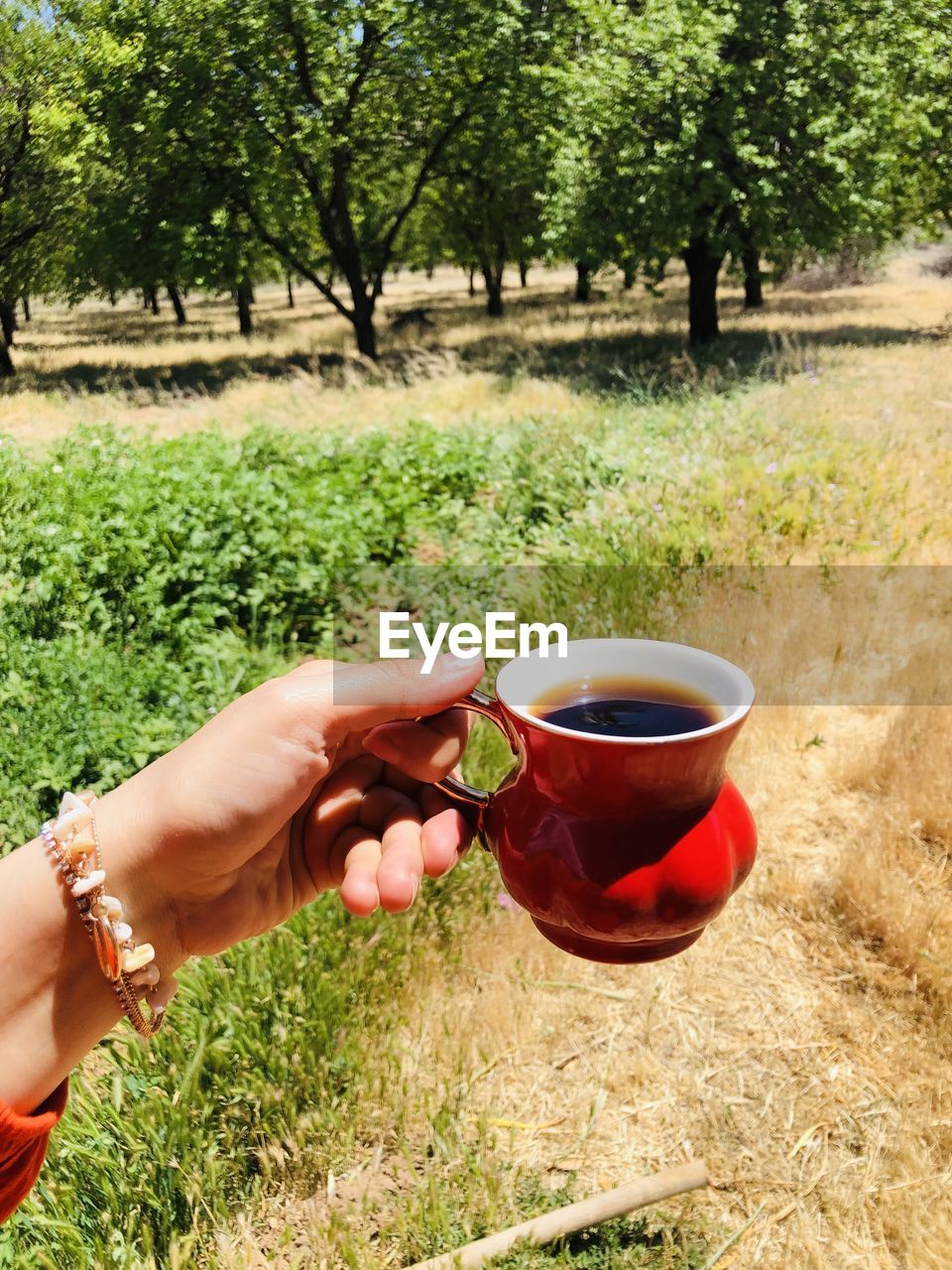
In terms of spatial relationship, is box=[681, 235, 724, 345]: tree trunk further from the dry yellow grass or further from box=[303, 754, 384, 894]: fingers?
box=[303, 754, 384, 894]: fingers

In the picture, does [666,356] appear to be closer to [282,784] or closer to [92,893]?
[282,784]

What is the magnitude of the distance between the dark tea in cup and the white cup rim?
2 centimetres

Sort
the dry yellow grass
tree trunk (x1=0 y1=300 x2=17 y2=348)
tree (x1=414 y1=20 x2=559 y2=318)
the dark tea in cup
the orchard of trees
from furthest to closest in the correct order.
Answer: tree trunk (x1=0 y1=300 x2=17 y2=348)
tree (x1=414 y1=20 x2=559 y2=318)
the orchard of trees
the dry yellow grass
the dark tea in cup

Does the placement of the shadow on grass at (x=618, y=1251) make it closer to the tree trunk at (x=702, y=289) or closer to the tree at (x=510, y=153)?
the tree at (x=510, y=153)

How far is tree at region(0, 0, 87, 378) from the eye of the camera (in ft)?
57.5

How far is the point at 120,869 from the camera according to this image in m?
1.38

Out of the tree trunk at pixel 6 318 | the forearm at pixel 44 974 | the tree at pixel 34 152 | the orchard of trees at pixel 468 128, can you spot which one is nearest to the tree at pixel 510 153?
the orchard of trees at pixel 468 128

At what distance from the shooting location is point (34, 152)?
1800 cm

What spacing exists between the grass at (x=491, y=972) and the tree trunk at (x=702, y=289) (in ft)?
31.1

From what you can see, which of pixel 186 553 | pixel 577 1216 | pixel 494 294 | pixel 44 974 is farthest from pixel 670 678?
pixel 494 294

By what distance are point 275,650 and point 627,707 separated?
4.04m

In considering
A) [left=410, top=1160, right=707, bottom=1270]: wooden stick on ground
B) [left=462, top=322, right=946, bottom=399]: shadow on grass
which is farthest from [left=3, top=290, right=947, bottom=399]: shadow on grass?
[left=410, top=1160, right=707, bottom=1270]: wooden stick on ground

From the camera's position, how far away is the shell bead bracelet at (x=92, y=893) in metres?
1.28

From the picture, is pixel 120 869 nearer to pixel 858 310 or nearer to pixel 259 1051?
pixel 259 1051
